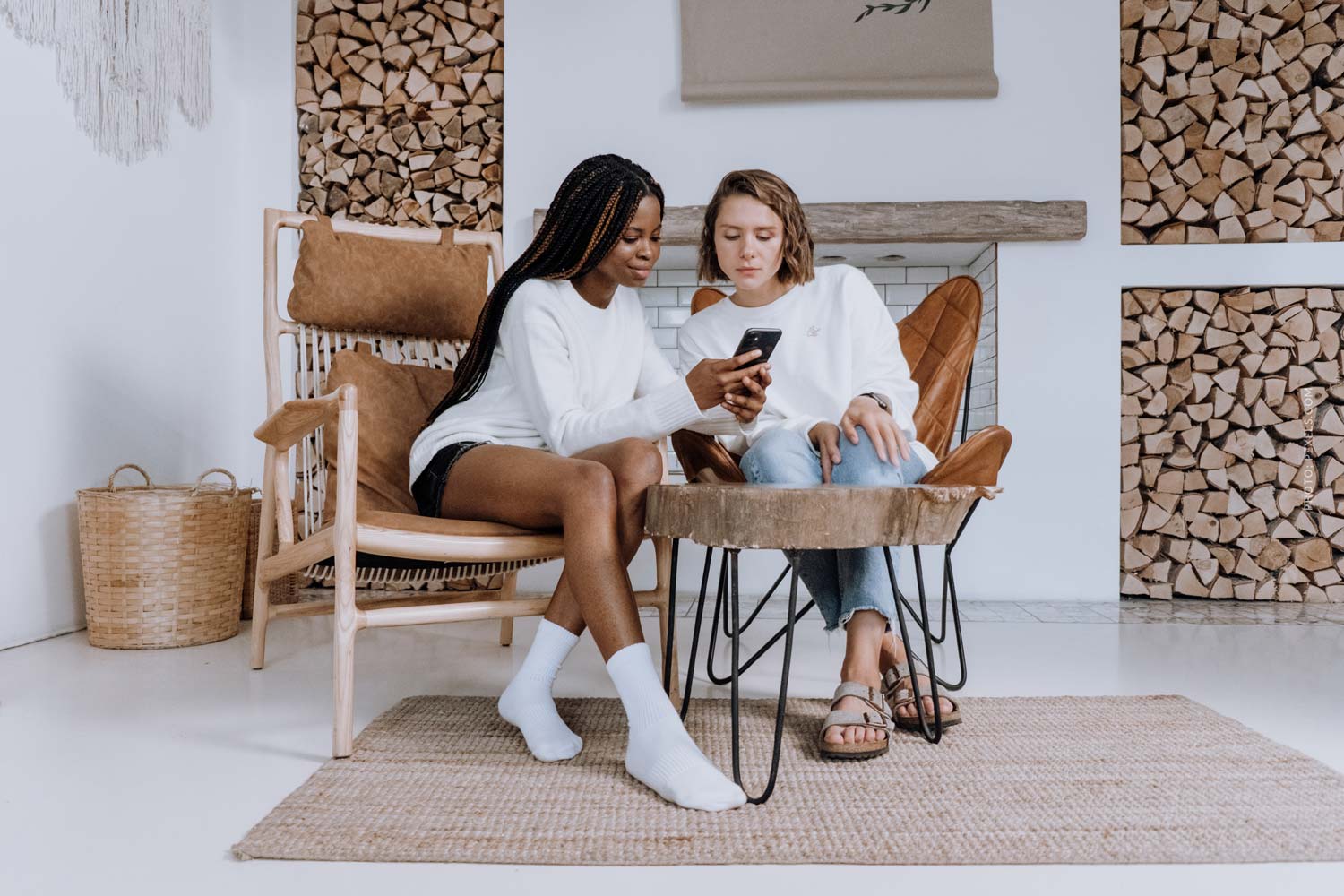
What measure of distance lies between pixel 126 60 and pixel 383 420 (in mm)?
1604

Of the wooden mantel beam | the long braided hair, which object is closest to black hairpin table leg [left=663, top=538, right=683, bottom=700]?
A: the long braided hair

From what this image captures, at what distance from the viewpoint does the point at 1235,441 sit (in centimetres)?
306

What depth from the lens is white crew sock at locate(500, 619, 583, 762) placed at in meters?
1.41

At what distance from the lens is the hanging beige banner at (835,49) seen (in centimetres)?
299

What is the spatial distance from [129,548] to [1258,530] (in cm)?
329

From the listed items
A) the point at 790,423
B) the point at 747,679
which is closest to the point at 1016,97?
the point at 790,423

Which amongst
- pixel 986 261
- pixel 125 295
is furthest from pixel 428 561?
pixel 986 261

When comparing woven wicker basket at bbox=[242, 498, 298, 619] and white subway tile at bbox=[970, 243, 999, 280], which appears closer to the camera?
woven wicker basket at bbox=[242, 498, 298, 619]

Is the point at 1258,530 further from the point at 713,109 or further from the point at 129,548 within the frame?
the point at 129,548

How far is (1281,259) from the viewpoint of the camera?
301cm

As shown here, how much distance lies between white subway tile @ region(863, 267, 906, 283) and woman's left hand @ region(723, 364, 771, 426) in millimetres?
2130

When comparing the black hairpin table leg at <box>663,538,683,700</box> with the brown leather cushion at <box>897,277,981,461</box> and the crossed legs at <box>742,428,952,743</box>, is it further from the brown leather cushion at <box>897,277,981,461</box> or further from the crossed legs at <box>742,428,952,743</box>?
the brown leather cushion at <box>897,277,981,461</box>

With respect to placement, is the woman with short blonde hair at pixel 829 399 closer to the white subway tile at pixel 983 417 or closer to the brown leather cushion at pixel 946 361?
the brown leather cushion at pixel 946 361

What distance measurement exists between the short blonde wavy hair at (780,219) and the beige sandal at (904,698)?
2.45 feet
